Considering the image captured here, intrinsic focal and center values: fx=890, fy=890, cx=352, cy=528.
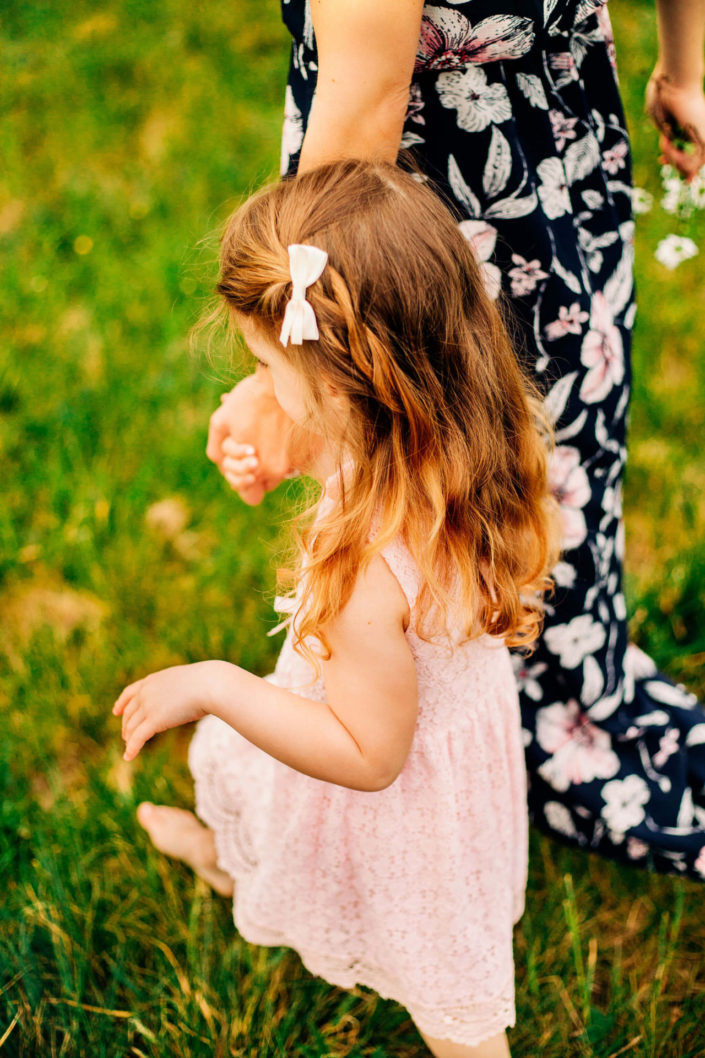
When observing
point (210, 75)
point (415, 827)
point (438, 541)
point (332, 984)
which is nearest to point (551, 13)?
point (438, 541)

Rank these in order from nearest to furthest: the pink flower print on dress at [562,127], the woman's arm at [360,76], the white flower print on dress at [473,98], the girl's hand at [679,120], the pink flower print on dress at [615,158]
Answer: the woman's arm at [360,76] < the white flower print on dress at [473,98] < the pink flower print on dress at [562,127] < the pink flower print on dress at [615,158] < the girl's hand at [679,120]

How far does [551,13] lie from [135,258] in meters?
1.82

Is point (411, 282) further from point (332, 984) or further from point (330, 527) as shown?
point (332, 984)

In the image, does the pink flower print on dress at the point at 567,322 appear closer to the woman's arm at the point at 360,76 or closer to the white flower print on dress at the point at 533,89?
the white flower print on dress at the point at 533,89

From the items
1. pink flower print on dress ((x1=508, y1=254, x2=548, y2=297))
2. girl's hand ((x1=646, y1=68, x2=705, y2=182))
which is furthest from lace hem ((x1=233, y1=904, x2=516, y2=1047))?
girl's hand ((x1=646, y1=68, x2=705, y2=182))

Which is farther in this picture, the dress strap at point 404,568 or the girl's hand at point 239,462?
the girl's hand at point 239,462

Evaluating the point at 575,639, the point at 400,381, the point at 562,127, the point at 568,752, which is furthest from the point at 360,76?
the point at 568,752

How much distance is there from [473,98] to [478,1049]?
123 centimetres

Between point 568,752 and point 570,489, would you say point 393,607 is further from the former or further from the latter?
point 568,752

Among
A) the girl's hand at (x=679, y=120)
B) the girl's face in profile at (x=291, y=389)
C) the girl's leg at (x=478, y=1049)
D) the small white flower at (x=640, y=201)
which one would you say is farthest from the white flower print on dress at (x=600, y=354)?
the girl's leg at (x=478, y=1049)

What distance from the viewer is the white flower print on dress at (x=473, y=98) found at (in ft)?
3.49

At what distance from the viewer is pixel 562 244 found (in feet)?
3.88

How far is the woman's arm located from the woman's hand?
358 millimetres

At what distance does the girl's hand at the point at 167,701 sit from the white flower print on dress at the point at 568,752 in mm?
683
